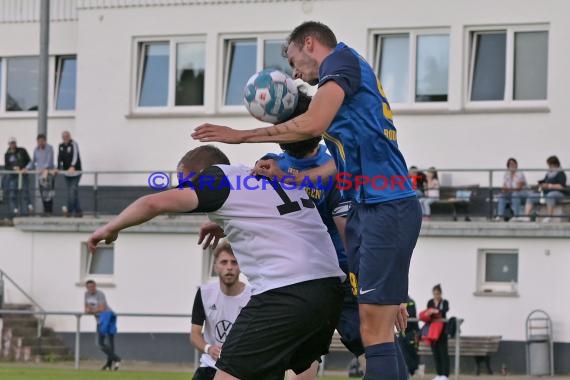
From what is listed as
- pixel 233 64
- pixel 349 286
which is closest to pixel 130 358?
pixel 233 64

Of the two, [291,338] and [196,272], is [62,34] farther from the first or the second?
[291,338]

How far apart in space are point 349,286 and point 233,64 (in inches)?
902

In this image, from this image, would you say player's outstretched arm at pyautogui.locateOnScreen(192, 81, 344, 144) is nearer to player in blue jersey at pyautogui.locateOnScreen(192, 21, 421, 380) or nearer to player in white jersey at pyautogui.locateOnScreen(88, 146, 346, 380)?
player in blue jersey at pyautogui.locateOnScreen(192, 21, 421, 380)

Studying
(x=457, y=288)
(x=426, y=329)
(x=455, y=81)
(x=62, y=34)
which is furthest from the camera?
(x=62, y=34)

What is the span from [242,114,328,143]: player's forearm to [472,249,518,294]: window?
63.4 ft

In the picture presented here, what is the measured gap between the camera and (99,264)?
102 ft

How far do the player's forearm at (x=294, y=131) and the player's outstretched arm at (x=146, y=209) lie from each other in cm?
64

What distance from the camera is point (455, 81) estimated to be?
28.9m

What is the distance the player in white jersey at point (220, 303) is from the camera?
37.1 feet

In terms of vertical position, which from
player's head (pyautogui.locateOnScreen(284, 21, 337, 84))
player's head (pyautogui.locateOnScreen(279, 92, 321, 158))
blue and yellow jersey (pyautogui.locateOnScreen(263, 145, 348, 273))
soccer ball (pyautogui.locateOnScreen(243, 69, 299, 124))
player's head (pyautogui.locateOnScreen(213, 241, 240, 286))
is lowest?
player's head (pyautogui.locateOnScreen(213, 241, 240, 286))

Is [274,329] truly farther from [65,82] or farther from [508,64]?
[65,82]

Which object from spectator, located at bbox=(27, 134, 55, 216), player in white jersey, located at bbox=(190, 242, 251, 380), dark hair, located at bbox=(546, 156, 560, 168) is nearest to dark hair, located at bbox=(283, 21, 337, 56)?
player in white jersey, located at bbox=(190, 242, 251, 380)

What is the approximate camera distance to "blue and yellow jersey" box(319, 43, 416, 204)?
27.3 feet

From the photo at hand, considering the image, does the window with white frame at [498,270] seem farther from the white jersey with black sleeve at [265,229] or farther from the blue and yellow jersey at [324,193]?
the white jersey with black sleeve at [265,229]
